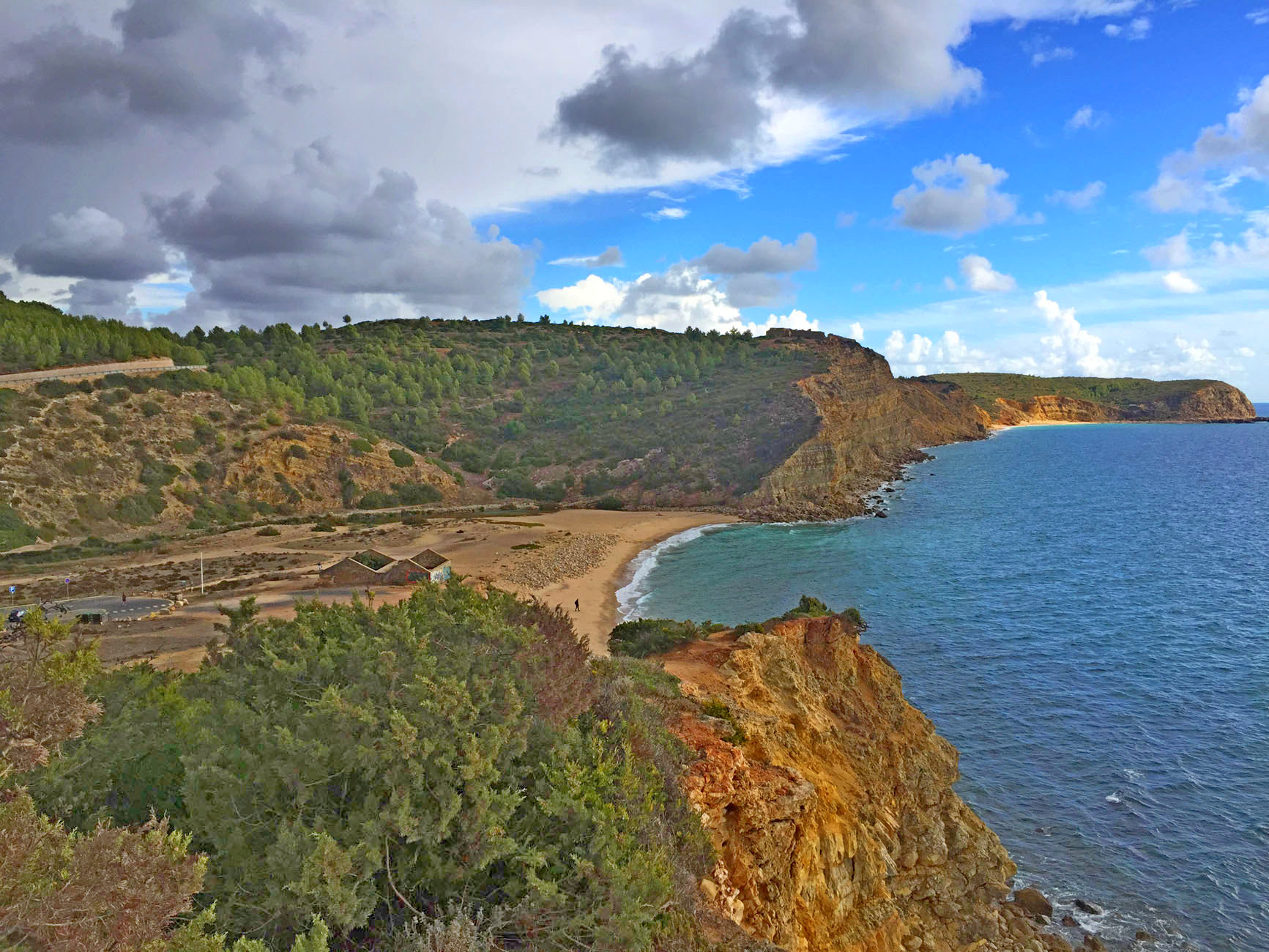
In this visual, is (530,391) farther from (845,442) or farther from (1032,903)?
(1032,903)

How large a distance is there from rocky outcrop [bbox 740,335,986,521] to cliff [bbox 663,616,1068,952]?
50.3 metres

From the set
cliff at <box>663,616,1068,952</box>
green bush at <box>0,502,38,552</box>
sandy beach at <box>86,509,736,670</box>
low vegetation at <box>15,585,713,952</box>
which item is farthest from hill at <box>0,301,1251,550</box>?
low vegetation at <box>15,585,713,952</box>

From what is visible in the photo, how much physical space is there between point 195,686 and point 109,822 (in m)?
5.39

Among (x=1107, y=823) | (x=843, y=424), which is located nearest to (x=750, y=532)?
(x=843, y=424)

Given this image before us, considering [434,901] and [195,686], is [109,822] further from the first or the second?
[195,686]

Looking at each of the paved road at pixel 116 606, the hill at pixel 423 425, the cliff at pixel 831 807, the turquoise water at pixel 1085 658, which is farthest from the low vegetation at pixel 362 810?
the hill at pixel 423 425

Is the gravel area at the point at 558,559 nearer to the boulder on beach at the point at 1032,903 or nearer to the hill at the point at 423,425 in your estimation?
the hill at the point at 423,425

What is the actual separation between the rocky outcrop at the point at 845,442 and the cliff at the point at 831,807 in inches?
1980

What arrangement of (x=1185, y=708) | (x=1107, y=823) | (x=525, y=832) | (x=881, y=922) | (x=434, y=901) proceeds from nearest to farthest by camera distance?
(x=434, y=901)
(x=525, y=832)
(x=881, y=922)
(x=1107, y=823)
(x=1185, y=708)

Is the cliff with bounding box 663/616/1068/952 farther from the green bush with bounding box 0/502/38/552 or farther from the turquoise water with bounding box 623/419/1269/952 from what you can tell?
the green bush with bounding box 0/502/38/552

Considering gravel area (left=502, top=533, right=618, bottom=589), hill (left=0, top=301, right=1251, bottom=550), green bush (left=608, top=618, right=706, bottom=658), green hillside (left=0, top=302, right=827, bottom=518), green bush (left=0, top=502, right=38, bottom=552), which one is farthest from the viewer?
green hillside (left=0, top=302, right=827, bottom=518)

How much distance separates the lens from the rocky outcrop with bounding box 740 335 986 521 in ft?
254

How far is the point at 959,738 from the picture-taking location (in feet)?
89.9

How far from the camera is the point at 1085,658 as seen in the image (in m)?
34.8
